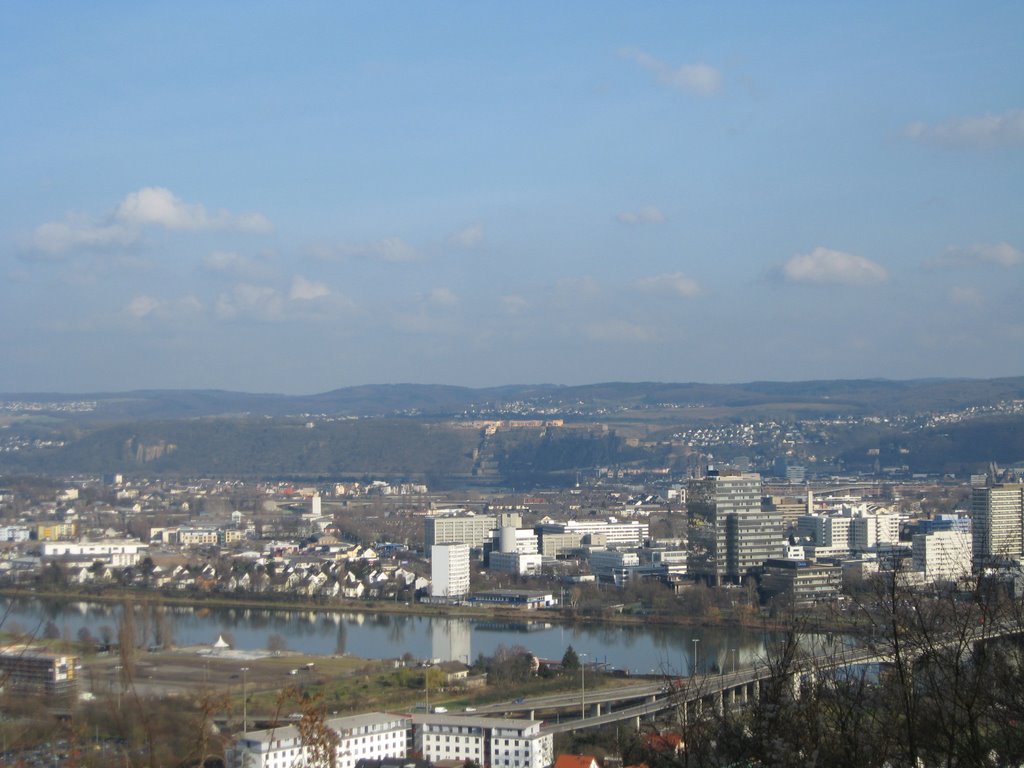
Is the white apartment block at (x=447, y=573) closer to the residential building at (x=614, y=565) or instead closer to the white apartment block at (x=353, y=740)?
the residential building at (x=614, y=565)

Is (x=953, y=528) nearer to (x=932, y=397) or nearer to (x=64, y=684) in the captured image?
(x=64, y=684)

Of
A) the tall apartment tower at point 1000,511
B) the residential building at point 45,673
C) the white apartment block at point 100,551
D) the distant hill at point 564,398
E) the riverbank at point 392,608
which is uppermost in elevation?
the distant hill at point 564,398

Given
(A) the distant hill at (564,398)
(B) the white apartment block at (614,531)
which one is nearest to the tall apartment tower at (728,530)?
(B) the white apartment block at (614,531)

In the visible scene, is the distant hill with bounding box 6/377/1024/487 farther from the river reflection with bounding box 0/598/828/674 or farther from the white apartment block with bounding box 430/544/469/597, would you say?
the river reflection with bounding box 0/598/828/674

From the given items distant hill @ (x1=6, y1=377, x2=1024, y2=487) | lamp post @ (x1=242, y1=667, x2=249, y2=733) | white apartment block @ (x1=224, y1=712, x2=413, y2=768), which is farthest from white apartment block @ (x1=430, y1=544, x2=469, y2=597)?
distant hill @ (x1=6, y1=377, x2=1024, y2=487)

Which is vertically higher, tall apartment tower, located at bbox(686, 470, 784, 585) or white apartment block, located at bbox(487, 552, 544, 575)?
tall apartment tower, located at bbox(686, 470, 784, 585)

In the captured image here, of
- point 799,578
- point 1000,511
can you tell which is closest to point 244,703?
point 799,578

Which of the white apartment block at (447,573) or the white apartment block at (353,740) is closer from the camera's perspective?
the white apartment block at (353,740)

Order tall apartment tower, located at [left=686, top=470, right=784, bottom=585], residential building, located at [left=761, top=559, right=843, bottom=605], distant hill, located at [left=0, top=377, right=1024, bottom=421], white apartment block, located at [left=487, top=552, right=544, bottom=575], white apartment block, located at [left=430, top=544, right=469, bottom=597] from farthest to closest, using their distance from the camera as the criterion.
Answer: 1. distant hill, located at [left=0, top=377, right=1024, bottom=421]
2. white apartment block, located at [left=487, top=552, right=544, bottom=575]
3. white apartment block, located at [left=430, top=544, right=469, bottom=597]
4. tall apartment tower, located at [left=686, top=470, right=784, bottom=585]
5. residential building, located at [left=761, top=559, right=843, bottom=605]
